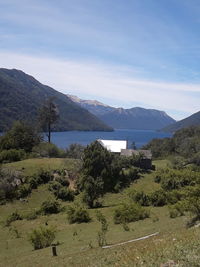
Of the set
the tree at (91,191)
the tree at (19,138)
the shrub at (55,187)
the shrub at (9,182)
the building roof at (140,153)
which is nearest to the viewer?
the tree at (91,191)

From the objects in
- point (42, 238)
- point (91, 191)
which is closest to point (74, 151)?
point (91, 191)

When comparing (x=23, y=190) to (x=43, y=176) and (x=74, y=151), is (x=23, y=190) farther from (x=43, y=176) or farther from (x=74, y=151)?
(x=74, y=151)

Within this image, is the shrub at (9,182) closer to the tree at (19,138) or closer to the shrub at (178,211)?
the tree at (19,138)

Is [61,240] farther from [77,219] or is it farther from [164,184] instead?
[164,184]

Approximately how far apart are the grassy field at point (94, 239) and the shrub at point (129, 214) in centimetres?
120

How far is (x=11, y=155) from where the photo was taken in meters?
70.6

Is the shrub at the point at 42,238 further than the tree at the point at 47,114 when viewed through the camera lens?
No

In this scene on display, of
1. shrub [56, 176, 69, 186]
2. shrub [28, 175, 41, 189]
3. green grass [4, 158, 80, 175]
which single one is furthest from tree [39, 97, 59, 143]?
shrub [28, 175, 41, 189]

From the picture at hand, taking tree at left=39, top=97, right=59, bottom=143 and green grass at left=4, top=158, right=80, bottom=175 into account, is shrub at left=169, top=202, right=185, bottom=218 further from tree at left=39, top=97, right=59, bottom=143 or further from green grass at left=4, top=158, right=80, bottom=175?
tree at left=39, top=97, right=59, bottom=143

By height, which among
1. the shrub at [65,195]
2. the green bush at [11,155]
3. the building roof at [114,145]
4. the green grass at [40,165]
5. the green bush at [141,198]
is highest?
the building roof at [114,145]

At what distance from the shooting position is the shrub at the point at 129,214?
1539 inches

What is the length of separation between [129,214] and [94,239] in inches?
367

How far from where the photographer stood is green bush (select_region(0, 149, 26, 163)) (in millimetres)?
69875

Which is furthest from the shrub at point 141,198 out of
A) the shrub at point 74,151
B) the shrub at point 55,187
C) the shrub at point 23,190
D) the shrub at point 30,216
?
the shrub at point 74,151
